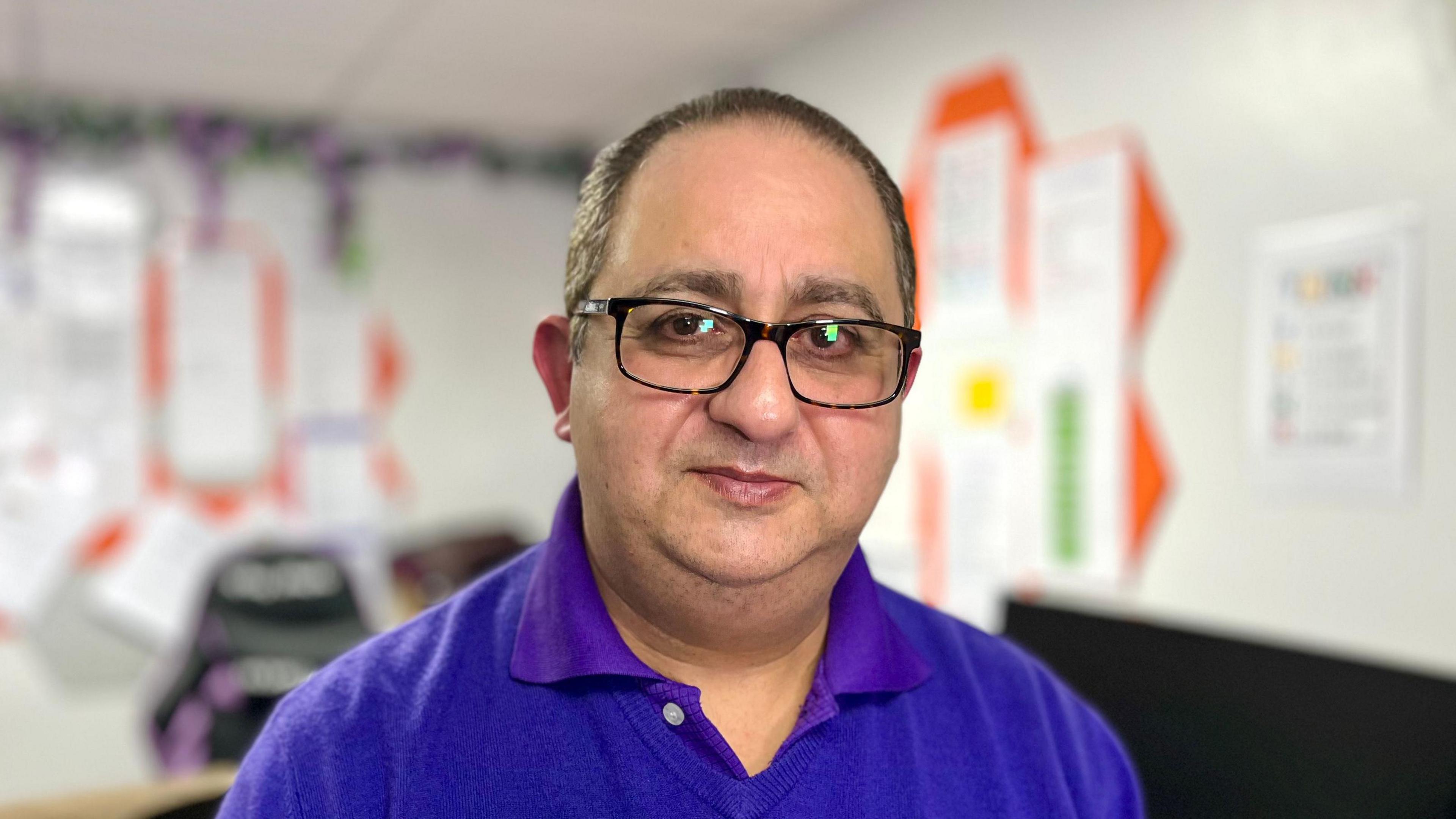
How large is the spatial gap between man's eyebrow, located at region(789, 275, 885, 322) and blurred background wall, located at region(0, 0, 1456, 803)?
32.4 inches

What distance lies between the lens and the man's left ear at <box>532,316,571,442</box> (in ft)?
3.22

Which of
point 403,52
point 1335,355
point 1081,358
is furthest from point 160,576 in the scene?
point 1335,355

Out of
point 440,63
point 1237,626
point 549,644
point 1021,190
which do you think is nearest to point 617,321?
point 549,644

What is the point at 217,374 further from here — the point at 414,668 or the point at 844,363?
the point at 844,363

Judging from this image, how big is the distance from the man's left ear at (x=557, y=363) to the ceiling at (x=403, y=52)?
5.75 ft

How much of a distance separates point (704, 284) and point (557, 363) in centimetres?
21

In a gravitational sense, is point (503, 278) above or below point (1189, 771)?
above

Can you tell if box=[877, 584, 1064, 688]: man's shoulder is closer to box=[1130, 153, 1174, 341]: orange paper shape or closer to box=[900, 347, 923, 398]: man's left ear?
box=[900, 347, 923, 398]: man's left ear

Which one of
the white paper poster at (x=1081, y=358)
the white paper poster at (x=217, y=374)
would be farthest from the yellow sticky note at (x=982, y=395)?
the white paper poster at (x=217, y=374)

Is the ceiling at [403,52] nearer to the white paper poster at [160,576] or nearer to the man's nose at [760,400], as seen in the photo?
the white paper poster at [160,576]

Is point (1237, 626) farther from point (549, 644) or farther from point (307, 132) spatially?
point (307, 132)

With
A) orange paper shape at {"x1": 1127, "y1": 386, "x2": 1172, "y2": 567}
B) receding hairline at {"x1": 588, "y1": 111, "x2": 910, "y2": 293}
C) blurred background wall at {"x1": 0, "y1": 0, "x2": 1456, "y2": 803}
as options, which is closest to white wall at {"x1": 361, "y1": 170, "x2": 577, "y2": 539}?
blurred background wall at {"x1": 0, "y1": 0, "x2": 1456, "y2": 803}

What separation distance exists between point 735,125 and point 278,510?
3060 mm

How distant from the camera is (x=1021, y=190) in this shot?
2.34 metres
